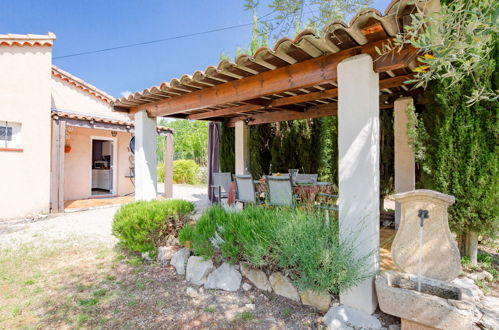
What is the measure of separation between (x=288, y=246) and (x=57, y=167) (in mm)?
8390

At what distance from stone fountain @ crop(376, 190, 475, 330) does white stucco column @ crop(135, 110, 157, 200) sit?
4.87 metres

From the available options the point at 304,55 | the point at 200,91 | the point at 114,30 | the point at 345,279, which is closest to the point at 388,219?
the point at 345,279

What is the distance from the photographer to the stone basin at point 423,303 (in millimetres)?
2287

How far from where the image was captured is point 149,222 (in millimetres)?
4355

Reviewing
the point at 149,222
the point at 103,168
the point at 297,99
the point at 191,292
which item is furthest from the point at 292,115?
the point at 103,168

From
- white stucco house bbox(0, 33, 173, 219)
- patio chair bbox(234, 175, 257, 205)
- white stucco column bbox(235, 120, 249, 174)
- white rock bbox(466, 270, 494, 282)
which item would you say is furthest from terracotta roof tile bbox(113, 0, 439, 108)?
white stucco house bbox(0, 33, 173, 219)

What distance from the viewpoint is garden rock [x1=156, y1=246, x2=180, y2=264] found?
4320 mm

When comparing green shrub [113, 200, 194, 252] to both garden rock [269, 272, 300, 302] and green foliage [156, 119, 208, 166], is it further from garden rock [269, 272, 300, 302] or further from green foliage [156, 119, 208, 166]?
green foliage [156, 119, 208, 166]

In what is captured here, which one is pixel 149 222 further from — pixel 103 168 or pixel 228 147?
pixel 103 168

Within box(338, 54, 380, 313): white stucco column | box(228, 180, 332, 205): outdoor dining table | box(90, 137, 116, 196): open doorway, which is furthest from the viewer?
box(90, 137, 116, 196): open doorway

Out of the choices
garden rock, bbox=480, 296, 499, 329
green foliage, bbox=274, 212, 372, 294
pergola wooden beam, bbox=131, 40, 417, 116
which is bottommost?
garden rock, bbox=480, 296, 499, 329

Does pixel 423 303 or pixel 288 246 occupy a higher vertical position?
pixel 288 246

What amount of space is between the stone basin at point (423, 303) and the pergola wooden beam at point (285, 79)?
2286mm

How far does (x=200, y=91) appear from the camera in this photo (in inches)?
195
